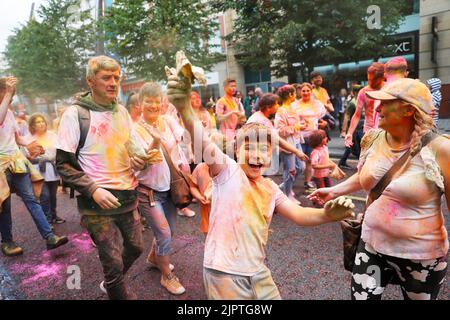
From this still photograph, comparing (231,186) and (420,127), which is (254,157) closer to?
(231,186)

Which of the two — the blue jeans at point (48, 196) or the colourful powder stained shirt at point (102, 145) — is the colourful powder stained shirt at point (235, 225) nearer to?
the colourful powder stained shirt at point (102, 145)

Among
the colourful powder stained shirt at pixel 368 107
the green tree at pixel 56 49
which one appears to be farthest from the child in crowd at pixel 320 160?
the green tree at pixel 56 49

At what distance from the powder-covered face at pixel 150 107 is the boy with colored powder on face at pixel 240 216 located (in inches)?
54.3

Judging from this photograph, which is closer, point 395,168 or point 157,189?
point 395,168

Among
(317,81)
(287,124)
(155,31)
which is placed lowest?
(287,124)

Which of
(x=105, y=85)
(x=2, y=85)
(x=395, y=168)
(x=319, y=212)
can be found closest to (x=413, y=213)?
(x=395, y=168)

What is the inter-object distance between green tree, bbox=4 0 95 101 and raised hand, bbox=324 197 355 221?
65.6 feet

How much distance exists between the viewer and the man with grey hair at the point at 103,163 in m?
2.38

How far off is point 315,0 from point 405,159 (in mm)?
11231

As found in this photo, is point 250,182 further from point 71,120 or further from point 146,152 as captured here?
point 71,120

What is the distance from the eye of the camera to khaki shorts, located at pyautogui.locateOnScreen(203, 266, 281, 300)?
5.79 feet

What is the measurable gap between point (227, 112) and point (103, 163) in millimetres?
4031

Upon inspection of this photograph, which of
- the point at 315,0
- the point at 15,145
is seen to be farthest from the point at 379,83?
the point at 315,0

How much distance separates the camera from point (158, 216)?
3014 millimetres
